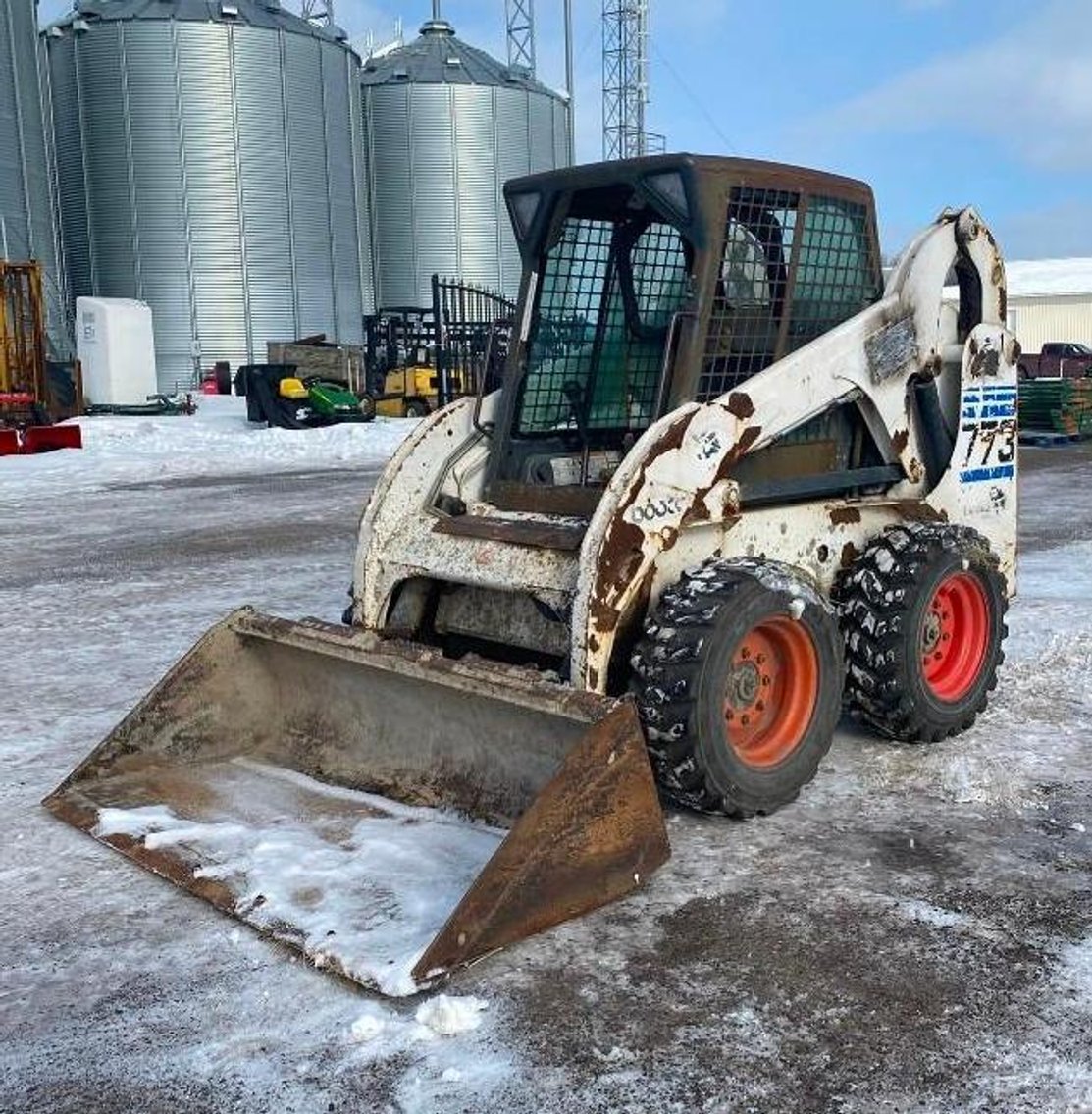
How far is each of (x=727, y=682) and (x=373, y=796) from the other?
4.20ft

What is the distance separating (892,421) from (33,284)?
21.3 metres

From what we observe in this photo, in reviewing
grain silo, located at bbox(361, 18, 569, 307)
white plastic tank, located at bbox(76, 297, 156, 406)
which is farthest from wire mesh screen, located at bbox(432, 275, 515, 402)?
grain silo, located at bbox(361, 18, 569, 307)

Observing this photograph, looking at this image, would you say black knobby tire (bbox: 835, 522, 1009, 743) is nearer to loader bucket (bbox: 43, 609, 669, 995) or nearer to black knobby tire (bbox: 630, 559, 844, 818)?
black knobby tire (bbox: 630, 559, 844, 818)

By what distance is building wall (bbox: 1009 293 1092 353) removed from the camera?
4819cm

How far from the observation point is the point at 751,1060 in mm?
2809

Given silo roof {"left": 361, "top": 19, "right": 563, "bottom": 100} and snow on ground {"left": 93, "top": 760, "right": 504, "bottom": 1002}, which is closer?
snow on ground {"left": 93, "top": 760, "right": 504, "bottom": 1002}

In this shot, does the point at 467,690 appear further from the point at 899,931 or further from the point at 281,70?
the point at 281,70

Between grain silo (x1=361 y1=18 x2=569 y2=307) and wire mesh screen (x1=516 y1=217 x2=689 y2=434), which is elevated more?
grain silo (x1=361 y1=18 x2=569 y2=307)

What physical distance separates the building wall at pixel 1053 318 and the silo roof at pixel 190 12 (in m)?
29.1

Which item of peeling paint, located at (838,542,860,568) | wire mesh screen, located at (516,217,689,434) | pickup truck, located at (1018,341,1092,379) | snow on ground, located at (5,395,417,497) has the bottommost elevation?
snow on ground, located at (5,395,417,497)

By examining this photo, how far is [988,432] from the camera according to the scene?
5496mm

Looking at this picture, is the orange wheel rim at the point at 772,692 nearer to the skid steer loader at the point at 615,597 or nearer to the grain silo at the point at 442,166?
the skid steer loader at the point at 615,597

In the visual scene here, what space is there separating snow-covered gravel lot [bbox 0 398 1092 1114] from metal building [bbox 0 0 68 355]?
2686cm

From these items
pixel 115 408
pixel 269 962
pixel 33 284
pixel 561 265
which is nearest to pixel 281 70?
pixel 115 408
